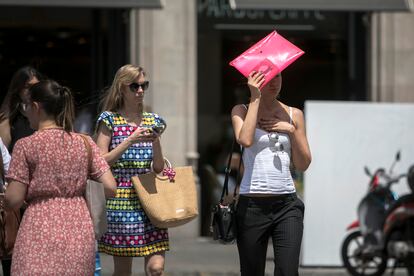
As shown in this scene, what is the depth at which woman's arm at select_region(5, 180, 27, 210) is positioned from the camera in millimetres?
5316

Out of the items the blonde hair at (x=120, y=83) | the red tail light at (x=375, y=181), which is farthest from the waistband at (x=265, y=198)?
the red tail light at (x=375, y=181)

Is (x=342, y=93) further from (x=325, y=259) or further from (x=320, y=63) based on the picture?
(x=325, y=259)

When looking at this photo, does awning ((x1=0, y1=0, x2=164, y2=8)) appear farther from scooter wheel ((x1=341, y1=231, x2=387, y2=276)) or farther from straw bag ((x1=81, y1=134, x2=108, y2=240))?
straw bag ((x1=81, y1=134, x2=108, y2=240))

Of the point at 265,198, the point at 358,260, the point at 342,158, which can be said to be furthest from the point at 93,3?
the point at 265,198

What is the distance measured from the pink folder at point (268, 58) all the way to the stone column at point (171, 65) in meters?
7.68

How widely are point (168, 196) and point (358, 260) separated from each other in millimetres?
4437

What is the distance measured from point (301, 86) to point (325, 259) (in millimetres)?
3778

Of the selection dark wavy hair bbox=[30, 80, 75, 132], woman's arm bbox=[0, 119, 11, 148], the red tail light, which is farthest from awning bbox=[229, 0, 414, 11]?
dark wavy hair bbox=[30, 80, 75, 132]

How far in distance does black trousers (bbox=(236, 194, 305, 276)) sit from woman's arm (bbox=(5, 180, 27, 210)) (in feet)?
5.12

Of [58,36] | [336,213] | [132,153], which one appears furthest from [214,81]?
[132,153]

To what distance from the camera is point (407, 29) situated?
14.5m

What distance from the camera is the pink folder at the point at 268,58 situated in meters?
6.38

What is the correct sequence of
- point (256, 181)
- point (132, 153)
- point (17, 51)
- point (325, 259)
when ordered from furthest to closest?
point (17, 51) < point (325, 259) < point (132, 153) < point (256, 181)

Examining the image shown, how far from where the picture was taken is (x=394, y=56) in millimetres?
14570
